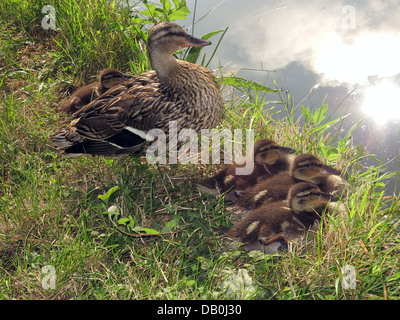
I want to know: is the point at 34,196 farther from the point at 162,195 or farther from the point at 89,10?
the point at 89,10

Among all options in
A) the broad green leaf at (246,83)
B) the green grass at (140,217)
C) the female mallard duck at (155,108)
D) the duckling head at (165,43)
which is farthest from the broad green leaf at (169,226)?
the broad green leaf at (246,83)

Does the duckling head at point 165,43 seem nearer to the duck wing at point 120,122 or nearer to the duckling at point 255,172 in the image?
the duck wing at point 120,122

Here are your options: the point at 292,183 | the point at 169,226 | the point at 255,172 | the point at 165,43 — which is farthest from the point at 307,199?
the point at 165,43

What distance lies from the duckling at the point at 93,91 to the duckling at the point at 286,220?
1839mm

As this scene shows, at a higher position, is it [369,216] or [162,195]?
[162,195]

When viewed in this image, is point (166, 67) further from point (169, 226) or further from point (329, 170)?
point (329, 170)

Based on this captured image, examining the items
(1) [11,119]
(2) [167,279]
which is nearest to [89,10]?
(1) [11,119]

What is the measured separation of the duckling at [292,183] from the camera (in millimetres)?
2971

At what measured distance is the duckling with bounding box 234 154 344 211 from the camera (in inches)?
117

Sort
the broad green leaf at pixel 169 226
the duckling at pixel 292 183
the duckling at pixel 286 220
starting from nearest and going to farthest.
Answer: the duckling at pixel 286 220 < the broad green leaf at pixel 169 226 < the duckling at pixel 292 183

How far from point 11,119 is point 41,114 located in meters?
0.29

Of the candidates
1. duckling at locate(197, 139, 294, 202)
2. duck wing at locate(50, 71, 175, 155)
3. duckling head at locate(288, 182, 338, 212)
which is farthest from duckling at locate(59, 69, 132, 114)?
duckling head at locate(288, 182, 338, 212)

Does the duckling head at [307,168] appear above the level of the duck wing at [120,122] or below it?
below
